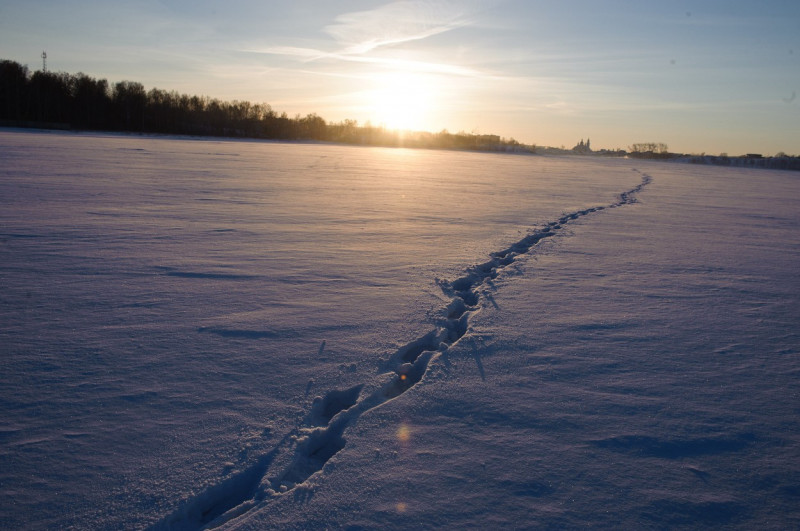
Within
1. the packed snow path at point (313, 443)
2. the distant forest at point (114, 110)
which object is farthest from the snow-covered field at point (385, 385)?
the distant forest at point (114, 110)

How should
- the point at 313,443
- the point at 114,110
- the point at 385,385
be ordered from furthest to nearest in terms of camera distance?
the point at 114,110 → the point at 385,385 → the point at 313,443

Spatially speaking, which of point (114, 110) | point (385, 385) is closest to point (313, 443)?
point (385, 385)

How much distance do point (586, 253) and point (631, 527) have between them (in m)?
4.09

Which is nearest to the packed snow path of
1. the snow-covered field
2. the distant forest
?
the snow-covered field

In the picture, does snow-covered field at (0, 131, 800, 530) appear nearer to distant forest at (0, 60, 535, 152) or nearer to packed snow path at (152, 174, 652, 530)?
packed snow path at (152, 174, 652, 530)

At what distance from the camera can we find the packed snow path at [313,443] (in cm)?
153

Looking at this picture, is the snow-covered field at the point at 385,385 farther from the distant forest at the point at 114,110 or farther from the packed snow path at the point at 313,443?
the distant forest at the point at 114,110

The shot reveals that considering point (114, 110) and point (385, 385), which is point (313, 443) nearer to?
point (385, 385)

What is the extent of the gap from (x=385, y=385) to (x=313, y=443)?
511 mm

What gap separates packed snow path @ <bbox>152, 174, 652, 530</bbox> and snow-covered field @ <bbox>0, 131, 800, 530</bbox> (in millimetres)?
11

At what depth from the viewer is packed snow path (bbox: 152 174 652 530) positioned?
153 centimetres

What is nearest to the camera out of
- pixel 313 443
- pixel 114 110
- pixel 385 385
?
pixel 313 443

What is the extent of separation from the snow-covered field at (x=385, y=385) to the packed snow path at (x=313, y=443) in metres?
0.01

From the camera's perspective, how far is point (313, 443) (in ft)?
6.15
